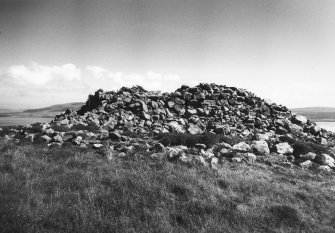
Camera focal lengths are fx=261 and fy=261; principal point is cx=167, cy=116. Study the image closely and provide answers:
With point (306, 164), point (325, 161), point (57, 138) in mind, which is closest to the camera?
point (306, 164)

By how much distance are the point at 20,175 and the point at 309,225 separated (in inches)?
320

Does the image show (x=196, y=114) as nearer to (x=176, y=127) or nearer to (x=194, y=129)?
(x=194, y=129)

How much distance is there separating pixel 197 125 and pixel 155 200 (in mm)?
13655

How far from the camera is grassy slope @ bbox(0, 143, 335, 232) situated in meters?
5.45

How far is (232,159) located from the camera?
11.7 m

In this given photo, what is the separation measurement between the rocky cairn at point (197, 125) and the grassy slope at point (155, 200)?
105 inches

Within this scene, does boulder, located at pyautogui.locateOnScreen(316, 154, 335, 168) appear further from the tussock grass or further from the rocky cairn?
the tussock grass

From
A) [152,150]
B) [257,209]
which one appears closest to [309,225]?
[257,209]

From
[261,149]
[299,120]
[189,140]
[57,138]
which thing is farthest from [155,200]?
[299,120]

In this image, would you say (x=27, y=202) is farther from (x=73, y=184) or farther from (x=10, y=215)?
(x=73, y=184)

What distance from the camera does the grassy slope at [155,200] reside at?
545cm

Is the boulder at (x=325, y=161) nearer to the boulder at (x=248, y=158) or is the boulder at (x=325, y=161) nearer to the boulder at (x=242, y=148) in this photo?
the boulder at (x=248, y=158)

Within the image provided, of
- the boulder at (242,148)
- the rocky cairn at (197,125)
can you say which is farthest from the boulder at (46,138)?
the boulder at (242,148)

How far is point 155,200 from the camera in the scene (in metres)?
6.62
